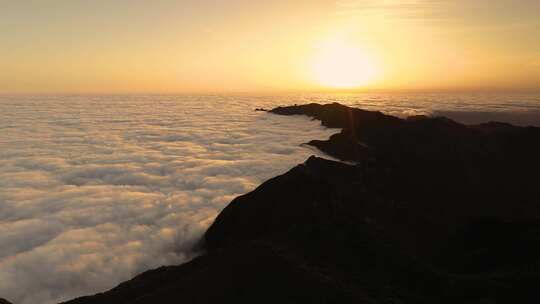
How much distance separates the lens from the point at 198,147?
2119 inches

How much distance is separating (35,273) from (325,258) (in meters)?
16.6

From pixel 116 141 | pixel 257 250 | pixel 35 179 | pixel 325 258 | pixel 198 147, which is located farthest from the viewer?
pixel 116 141

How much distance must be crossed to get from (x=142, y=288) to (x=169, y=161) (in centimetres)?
3335

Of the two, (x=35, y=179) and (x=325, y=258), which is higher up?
(x=325, y=258)

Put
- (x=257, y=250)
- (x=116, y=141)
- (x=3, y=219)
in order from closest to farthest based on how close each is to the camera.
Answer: (x=257, y=250) → (x=3, y=219) → (x=116, y=141)

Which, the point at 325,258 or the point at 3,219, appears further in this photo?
the point at 3,219

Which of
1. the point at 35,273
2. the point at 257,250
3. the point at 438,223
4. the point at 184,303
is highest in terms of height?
the point at 257,250

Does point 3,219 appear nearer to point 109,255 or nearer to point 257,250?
point 109,255

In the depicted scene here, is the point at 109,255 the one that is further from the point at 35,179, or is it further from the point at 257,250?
the point at 35,179

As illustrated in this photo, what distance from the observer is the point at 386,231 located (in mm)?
18906

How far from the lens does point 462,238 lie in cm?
1833

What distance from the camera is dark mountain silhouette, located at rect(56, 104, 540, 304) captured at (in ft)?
33.0

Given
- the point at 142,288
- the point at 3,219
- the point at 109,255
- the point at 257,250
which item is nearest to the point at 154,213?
the point at 109,255

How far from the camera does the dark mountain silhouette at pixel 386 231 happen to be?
10070 millimetres
